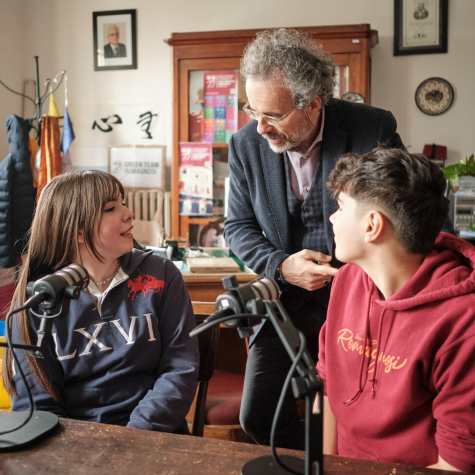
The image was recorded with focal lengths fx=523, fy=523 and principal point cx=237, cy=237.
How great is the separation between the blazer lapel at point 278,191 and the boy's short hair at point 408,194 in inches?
23.1

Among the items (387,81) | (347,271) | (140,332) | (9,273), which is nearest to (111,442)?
(140,332)

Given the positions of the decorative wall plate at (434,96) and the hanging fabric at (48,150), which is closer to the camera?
the hanging fabric at (48,150)

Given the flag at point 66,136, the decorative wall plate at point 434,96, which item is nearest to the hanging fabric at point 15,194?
the flag at point 66,136

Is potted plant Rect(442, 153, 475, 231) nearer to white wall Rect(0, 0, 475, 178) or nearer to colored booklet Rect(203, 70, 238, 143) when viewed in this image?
white wall Rect(0, 0, 475, 178)

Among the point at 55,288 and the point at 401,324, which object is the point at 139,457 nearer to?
the point at 55,288

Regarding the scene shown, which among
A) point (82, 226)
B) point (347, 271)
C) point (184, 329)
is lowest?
point (184, 329)

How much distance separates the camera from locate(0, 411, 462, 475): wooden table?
2.81 feet

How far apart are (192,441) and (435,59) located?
4.08 meters

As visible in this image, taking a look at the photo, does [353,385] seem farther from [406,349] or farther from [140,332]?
[140,332]

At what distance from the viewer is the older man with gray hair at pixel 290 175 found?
159cm

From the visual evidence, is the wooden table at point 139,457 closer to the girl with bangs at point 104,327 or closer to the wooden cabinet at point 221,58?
the girl with bangs at point 104,327

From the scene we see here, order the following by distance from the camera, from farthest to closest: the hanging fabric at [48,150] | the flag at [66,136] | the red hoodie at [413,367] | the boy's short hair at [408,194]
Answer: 1. the flag at [66,136]
2. the hanging fabric at [48,150]
3. the boy's short hair at [408,194]
4. the red hoodie at [413,367]

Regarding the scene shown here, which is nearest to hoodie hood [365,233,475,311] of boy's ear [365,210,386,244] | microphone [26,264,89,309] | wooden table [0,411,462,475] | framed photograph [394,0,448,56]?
boy's ear [365,210,386,244]

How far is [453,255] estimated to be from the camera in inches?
43.6
